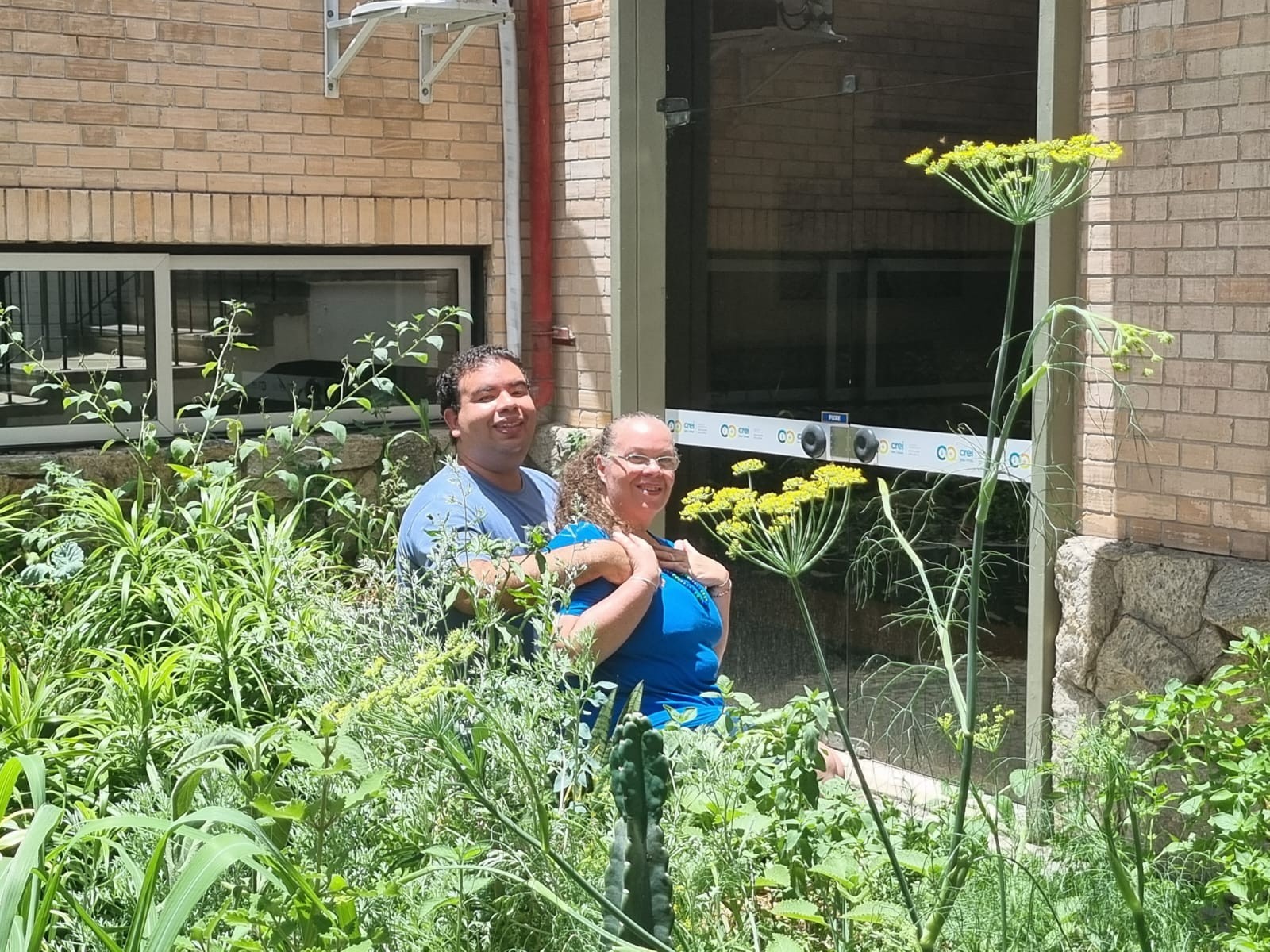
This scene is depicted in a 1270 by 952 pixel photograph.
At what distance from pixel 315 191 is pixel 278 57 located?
55 cm

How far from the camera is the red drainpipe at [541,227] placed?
21.9 ft

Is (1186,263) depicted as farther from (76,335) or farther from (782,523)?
(76,335)

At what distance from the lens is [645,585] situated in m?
3.75

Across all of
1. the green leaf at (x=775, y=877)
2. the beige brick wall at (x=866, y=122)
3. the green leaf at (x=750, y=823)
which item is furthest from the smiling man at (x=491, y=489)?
the beige brick wall at (x=866, y=122)

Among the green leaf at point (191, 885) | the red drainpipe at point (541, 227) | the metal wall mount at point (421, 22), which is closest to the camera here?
the green leaf at point (191, 885)

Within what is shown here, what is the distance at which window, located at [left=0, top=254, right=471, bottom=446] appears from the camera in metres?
5.98

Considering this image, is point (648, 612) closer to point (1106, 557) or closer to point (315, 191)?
point (1106, 557)

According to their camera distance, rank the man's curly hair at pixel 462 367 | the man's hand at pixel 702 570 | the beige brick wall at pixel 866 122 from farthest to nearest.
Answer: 1. the beige brick wall at pixel 866 122
2. the man's curly hair at pixel 462 367
3. the man's hand at pixel 702 570

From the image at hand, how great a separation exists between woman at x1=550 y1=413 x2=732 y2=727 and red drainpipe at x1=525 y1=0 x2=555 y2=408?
2.58 metres

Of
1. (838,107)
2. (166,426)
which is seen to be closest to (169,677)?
(166,426)

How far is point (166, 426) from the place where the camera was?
6.29m

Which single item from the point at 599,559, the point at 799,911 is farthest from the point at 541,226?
the point at 799,911

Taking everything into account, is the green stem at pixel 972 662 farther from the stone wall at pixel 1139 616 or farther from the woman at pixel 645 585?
the stone wall at pixel 1139 616

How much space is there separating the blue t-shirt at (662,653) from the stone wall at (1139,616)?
48.7 inches
